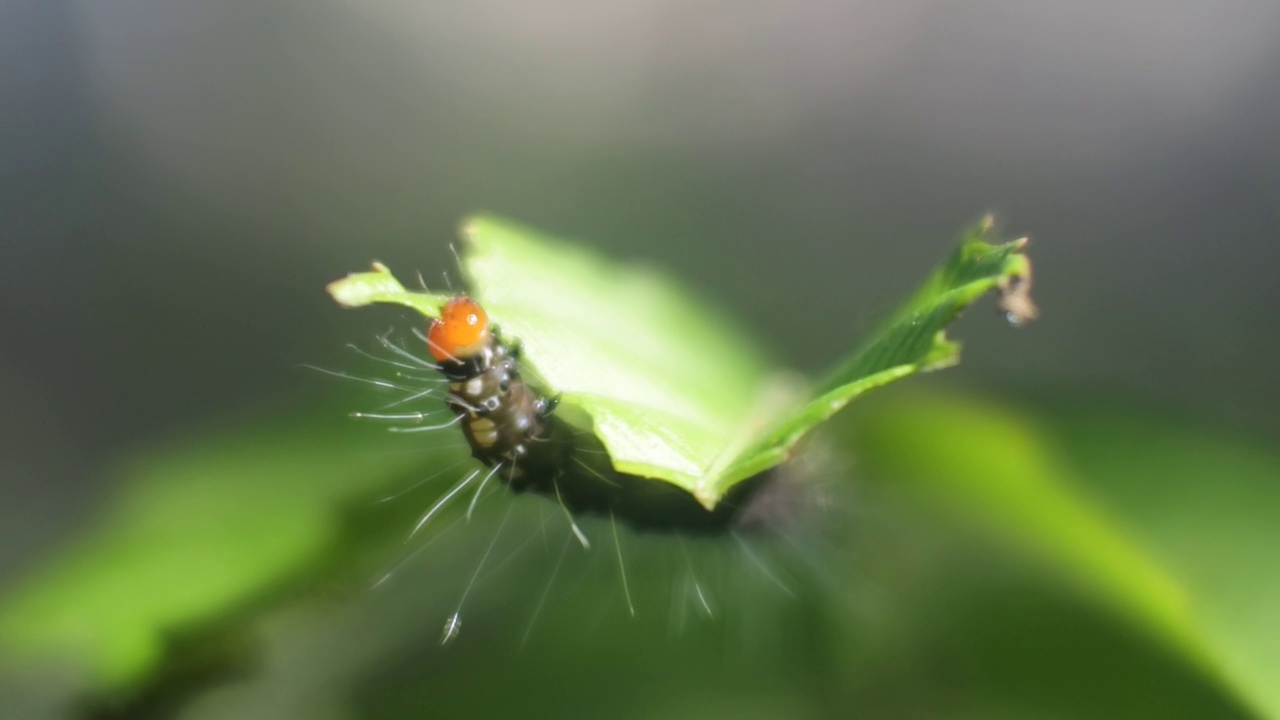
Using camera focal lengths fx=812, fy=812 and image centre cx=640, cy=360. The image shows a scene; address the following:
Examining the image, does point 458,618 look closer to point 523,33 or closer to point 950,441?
point 950,441

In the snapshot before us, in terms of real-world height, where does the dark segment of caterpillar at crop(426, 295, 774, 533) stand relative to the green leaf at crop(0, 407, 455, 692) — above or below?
above

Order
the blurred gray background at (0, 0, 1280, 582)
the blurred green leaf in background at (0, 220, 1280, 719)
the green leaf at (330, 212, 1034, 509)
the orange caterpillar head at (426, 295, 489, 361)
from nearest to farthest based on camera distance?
the green leaf at (330, 212, 1034, 509) → the orange caterpillar head at (426, 295, 489, 361) → the blurred green leaf in background at (0, 220, 1280, 719) → the blurred gray background at (0, 0, 1280, 582)

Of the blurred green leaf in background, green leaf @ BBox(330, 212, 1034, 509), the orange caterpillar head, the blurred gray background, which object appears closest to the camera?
green leaf @ BBox(330, 212, 1034, 509)

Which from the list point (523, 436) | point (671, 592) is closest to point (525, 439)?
point (523, 436)

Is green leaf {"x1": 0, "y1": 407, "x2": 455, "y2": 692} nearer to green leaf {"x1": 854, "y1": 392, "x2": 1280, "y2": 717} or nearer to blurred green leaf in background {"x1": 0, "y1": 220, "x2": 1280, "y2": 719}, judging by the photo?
blurred green leaf in background {"x1": 0, "y1": 220, "x2": 1280, "y2": 719}

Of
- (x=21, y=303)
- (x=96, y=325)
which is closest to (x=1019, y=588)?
(x=96, y=325)

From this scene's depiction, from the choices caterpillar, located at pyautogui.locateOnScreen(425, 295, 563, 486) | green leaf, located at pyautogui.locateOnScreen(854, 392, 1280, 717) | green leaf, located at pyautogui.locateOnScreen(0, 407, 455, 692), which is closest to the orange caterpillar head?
caterpillar, located at pyautogui.locateOnScreen(425, 295, 563, 486)

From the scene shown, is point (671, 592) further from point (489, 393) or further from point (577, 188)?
point (577, 188)

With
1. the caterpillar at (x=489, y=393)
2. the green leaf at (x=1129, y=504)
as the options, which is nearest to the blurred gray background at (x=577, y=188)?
the green leaf at (x=1129, y=504)
